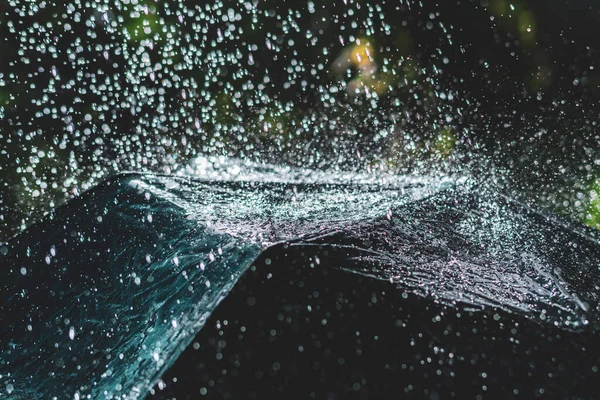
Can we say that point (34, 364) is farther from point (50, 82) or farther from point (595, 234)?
point (50, 82)

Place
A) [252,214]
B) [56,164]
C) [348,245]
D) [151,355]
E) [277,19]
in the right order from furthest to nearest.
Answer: [277,19], [56,164], [252,214], [348,245], [151,355]

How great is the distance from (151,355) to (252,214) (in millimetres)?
680

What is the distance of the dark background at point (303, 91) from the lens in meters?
5.93

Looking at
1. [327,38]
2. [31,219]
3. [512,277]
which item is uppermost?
[327,38]

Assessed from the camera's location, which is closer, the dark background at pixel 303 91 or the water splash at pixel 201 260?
the water splash at pixel 201 260

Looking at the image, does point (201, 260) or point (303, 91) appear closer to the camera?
point (201, 260)

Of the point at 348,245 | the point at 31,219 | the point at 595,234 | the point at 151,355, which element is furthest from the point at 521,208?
the point at 31,219

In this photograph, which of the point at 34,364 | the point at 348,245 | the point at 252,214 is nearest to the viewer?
the point at 348,245

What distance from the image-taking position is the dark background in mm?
5930

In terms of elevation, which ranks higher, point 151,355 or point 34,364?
point 151,355

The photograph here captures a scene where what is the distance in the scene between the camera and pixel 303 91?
7645mm

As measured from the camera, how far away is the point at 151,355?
1.24 m

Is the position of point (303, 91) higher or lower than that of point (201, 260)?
lower

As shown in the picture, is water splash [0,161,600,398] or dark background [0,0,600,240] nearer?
water splash [0,161,600,398]
